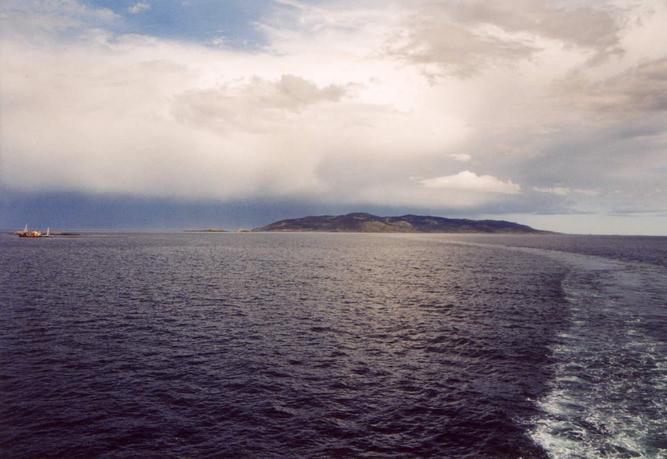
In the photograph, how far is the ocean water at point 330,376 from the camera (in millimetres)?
23828

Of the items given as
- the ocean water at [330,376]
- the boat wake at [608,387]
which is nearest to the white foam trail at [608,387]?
the boat wake at [608,387]

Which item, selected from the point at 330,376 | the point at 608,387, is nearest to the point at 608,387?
the point at 608,387

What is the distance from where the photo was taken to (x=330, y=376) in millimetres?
33625

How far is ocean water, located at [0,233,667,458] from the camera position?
23.8m

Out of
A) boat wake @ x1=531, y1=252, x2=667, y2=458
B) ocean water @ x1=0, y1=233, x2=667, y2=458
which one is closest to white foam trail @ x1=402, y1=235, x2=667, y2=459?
boat wake @ x1=531, y1=252, x2=667, y2=458

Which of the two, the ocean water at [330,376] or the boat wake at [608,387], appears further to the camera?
the ocean water at [330,376]

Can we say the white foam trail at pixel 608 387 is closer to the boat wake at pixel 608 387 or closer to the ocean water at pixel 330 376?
the boat wake at pixel 608 387

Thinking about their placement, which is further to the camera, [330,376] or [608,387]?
[330,376]

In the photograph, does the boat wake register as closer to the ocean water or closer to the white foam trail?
the white foam trail

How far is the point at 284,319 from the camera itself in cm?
5328

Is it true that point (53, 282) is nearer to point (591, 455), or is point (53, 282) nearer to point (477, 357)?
point (477, 357)

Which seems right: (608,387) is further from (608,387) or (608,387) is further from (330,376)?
(330,376)

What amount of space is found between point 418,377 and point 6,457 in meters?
26.7

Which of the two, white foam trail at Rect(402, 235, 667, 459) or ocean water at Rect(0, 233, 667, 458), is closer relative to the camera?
white foam trail at Rect(402, 235, 667, 459)
